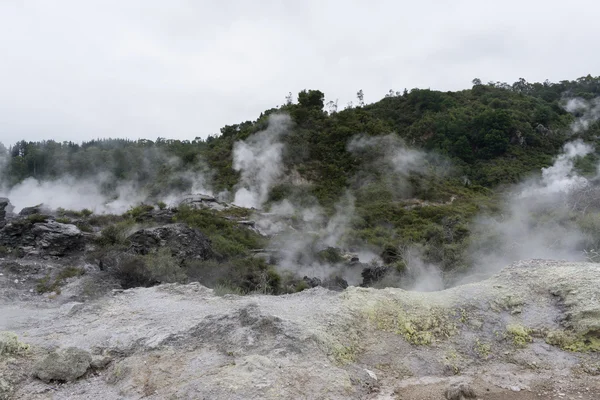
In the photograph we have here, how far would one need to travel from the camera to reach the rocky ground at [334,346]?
18.7 ft

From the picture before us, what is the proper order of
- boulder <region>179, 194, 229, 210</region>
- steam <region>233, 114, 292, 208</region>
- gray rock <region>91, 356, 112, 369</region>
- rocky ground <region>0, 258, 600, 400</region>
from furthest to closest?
steam <region>233, 114, 292, 208</region> < boulder <region>179, 194, 229, 210</region> < gray rock <region>91, 356, 112, 369</region> < rocky ground <region>0, 258, 600, 400</region>

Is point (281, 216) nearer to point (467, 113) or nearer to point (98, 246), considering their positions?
point (98, 246)

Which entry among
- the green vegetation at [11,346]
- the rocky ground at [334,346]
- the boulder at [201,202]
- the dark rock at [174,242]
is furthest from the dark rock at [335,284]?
the boulder at [201,202]

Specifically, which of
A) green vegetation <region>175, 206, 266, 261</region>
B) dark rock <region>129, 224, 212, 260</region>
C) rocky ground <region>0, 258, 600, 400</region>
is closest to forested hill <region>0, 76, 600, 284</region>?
green vegetation <region>175, 206, 266, 261</region>

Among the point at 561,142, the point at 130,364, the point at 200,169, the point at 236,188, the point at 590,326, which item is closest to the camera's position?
the point at 130,364

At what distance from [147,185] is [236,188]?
7.71 meters

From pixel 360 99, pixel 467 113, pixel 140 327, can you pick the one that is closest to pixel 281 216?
pixel 140 327

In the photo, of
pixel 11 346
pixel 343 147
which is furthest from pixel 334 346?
pixel 343 147

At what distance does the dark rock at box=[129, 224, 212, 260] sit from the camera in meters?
16.2

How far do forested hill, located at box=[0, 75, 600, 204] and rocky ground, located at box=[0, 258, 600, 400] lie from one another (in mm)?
25734

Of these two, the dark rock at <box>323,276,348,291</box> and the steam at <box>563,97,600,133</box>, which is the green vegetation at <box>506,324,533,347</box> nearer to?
the dark rock at <box>323,276,348,291</box>

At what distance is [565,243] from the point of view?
13469mm

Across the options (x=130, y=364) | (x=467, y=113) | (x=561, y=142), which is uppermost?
(x=467, y=113)

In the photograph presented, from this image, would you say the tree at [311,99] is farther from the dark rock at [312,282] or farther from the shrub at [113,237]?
the dark rock at [312,282]
